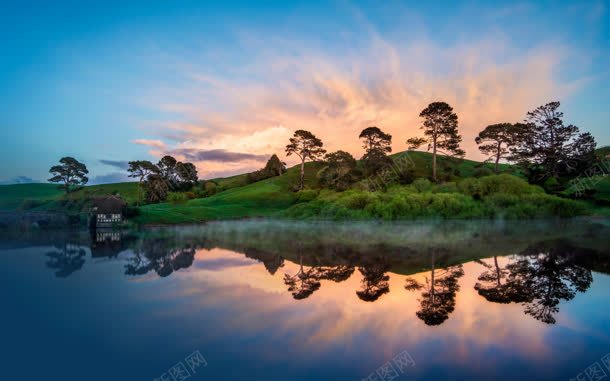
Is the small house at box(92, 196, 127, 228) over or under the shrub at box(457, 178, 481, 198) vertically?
under

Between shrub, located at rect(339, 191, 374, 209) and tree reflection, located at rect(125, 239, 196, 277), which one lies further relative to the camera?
shrub, located at rect(339, 191, 374, 209)

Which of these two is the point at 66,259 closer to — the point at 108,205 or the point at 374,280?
the point at 374,280

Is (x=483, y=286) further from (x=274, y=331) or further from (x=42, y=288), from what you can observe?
(x=42, y=288)

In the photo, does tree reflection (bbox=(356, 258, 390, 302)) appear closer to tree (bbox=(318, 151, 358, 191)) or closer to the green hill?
tree (bbox=(318, 151, 358, 191))

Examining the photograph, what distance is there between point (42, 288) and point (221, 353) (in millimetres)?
9405

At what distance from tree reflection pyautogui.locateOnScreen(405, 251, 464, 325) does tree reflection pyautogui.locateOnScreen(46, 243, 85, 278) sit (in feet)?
47.6

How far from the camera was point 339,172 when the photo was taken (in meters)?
62.2

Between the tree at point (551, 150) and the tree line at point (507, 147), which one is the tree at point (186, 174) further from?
the tree at point (551, 150)

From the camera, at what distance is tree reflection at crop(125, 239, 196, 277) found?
15641 millimetres

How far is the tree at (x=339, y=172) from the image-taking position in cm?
6138

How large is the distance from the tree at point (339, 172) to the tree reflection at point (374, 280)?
4394 cm

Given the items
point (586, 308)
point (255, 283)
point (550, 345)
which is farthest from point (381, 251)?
point (550, 345)

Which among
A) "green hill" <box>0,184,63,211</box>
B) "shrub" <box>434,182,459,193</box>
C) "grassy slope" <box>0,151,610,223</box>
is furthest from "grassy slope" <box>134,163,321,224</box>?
"green hill" <box>0,184,63,211</box>

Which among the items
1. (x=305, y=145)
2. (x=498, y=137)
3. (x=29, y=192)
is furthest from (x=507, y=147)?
(x=29, y=192)
